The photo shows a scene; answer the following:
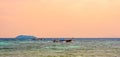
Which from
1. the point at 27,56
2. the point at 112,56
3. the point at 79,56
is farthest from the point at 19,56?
the point at 112,56

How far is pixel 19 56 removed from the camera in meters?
47.0

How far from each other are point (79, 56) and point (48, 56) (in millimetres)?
4098

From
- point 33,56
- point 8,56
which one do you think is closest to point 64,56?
point 33,56

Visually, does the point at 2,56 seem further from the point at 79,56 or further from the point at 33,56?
the point at 79,56

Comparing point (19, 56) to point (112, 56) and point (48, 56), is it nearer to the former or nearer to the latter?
point (48, 56)

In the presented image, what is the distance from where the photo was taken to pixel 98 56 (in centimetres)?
4669

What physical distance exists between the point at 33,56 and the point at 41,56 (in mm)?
1139

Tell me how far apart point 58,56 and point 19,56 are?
16.7 feet

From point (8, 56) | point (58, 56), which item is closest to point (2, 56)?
point (8, 56)

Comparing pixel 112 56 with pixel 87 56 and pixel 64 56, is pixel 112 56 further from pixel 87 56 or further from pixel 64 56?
pixel 64 56

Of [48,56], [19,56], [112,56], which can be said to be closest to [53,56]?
[48,56]

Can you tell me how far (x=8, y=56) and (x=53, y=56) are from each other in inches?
233

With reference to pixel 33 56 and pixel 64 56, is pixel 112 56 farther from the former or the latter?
pixel 33 56

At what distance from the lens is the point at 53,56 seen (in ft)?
156
